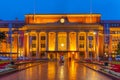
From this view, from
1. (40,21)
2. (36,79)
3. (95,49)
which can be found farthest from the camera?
(40,21)

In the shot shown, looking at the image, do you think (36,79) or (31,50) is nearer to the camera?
(36,79)

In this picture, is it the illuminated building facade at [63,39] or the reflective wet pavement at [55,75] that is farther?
the illuminated building facade at [63,39]

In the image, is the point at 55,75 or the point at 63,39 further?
the point at 63,39

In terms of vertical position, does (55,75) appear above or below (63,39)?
below

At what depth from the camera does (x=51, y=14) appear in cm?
16950

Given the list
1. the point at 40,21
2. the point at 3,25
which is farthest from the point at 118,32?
the point at 3,25

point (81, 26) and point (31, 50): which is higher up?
point (81, 26)

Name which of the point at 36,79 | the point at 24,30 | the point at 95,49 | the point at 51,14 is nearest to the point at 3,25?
the point at 24,30

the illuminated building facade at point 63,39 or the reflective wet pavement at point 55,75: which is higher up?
the illuminated building facade at point 63,39

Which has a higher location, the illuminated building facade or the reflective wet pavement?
the illuminated building facade

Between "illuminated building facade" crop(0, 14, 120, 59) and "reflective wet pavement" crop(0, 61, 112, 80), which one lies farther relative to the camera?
"illuminated building facade" crop(0, 14, 120, 59)

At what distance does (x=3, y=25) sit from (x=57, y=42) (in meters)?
32.9

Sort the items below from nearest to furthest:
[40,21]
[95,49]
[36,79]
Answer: [36,79], [95,49], [40,21]

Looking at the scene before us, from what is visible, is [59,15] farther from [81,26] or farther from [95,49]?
[95,49]
